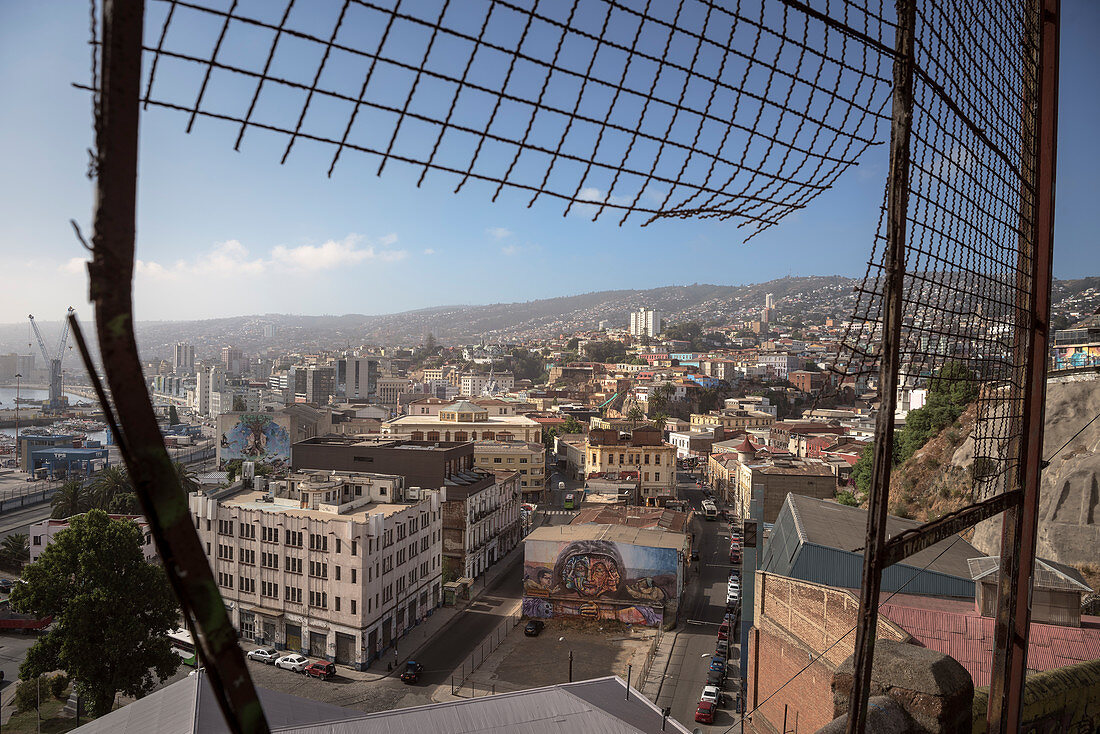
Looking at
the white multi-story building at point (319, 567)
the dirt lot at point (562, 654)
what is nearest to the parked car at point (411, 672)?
the white multi-story building at point (319, 567)

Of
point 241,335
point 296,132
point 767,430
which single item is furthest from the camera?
point 241,335

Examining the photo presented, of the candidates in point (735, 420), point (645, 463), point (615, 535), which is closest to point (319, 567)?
point (615, 535)

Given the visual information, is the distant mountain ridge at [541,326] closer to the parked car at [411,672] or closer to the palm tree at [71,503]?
the palm tree at [71,503]

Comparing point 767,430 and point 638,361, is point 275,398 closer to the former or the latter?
point 638,361

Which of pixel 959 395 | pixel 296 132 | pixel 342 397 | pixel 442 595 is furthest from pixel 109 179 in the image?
pixel 342 397

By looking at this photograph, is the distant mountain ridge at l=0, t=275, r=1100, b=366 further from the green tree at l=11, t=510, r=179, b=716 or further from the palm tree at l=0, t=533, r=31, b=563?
the green tree at l=11, t=510, r=179, b=716

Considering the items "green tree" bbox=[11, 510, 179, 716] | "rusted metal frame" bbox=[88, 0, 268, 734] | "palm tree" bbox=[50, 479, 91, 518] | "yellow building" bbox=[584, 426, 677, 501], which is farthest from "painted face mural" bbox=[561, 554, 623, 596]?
"rusted metal frame" bbox=[88, 0, 268, 734]

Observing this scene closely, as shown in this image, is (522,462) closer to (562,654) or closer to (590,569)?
(590,569)
